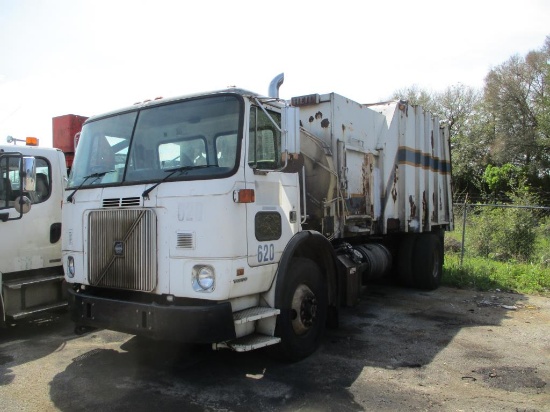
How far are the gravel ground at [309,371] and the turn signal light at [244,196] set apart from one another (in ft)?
5.64

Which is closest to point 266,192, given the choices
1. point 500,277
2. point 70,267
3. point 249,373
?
point 249,373

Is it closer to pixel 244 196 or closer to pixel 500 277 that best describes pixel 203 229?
pixel 244 196

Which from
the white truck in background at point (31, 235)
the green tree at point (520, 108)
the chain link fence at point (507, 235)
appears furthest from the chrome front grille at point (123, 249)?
the green tree at point (520, 108)

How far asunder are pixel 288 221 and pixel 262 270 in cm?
69

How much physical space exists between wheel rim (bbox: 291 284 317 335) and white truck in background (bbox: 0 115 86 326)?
336cm

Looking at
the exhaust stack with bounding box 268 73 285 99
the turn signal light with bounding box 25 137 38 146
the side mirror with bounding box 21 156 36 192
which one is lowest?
the side mirror with bounding box 21 156 36 192

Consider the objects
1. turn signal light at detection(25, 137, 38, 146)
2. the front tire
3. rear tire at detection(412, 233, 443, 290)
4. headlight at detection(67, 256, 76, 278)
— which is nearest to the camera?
the front tire

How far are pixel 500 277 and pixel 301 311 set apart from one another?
659cm

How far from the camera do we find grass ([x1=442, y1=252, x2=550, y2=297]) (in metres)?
9.11

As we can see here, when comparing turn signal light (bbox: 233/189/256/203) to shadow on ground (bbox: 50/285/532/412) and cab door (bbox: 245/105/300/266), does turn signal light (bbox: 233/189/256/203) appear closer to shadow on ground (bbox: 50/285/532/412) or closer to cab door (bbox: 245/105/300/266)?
cab door (bbox: 245/105/300/266)

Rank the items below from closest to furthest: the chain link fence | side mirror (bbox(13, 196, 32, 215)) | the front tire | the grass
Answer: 1. the front tire
2. side mirror (bbox(13, 196, 32, 215))
3. the grass
4. the chain link fence

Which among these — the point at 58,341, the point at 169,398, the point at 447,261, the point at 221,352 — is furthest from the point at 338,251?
the point at 447,261

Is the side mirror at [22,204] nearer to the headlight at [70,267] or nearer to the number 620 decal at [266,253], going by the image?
the headlight at [70,267]

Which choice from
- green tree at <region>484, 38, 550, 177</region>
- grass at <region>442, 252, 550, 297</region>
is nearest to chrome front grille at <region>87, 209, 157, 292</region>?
grass at <region>442, 252, 550, 297</region>
